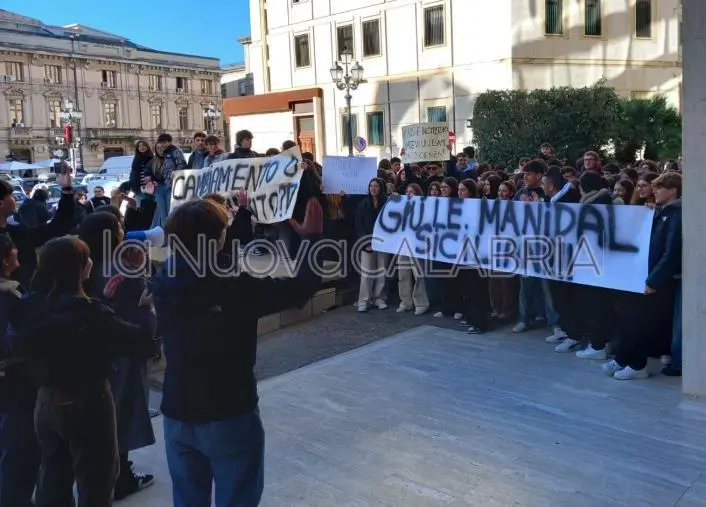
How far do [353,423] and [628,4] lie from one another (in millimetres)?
26670

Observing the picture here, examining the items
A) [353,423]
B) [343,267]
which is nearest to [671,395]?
[353,423]

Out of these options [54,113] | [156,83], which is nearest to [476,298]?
[54,113]

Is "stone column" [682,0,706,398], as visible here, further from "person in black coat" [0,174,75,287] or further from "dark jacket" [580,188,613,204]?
"person in black coat" [0,174,75,287]

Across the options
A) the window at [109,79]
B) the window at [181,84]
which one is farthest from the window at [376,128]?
the window at [181,84]

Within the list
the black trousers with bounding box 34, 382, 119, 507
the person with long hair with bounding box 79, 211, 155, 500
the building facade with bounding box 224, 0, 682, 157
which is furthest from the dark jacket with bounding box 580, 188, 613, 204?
the building facade with bounding box 224, 0, 682, 157

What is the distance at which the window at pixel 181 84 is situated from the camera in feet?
286

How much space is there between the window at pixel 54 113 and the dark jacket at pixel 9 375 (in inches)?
3097

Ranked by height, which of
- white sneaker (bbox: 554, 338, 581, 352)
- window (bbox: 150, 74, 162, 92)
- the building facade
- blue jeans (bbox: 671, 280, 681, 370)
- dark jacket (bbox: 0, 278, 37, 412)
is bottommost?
white sneaker (bbox: 554, 338, 581, 352)

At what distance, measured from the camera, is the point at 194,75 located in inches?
3487

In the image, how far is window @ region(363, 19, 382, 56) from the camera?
29.8 metres

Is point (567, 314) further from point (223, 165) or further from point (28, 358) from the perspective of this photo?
point (28, 358)

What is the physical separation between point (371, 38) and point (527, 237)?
24.5 meters

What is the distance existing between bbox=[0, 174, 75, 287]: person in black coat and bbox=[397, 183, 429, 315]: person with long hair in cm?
421

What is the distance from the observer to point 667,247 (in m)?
6.00
